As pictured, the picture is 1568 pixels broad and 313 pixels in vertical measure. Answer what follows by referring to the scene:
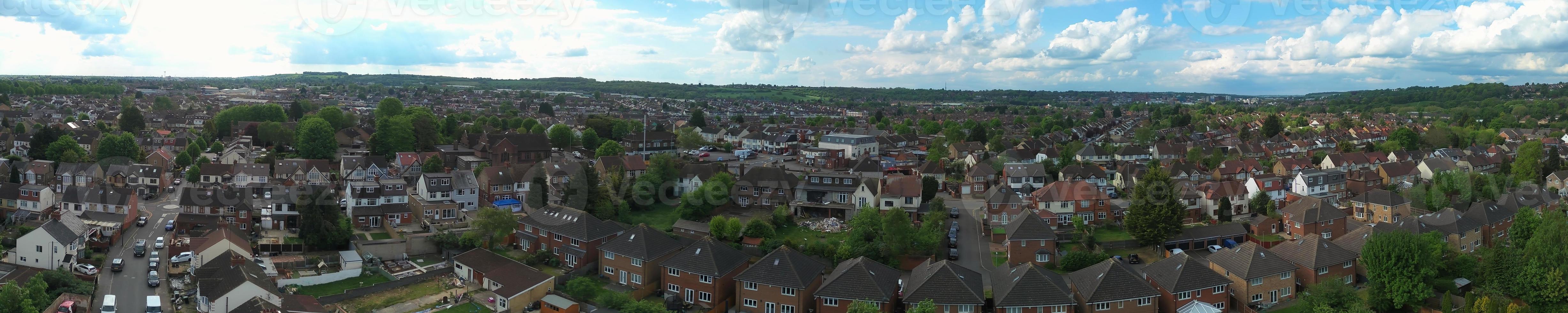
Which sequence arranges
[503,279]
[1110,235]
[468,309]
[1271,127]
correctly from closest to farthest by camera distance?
[468,309], [503,279], [1110,235], [1271,127]

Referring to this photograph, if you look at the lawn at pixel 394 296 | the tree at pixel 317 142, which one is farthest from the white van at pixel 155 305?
the tree at pixel 317 142

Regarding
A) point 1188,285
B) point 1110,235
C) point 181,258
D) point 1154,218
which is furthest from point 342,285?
point 1110,235

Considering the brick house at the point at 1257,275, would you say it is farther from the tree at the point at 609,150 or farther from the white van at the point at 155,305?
the tree at the point at 609,150

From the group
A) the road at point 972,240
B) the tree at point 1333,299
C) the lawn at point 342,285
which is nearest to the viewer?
the tree at point 1333,299

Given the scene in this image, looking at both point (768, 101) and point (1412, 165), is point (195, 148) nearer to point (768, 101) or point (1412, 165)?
point (1412, 165)

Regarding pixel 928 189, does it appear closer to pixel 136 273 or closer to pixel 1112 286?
pixel 1112 286

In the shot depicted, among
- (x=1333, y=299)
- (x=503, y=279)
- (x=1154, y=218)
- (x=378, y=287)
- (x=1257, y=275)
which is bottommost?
(x=378, y=287)

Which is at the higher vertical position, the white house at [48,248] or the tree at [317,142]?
the tree at [317,142]
